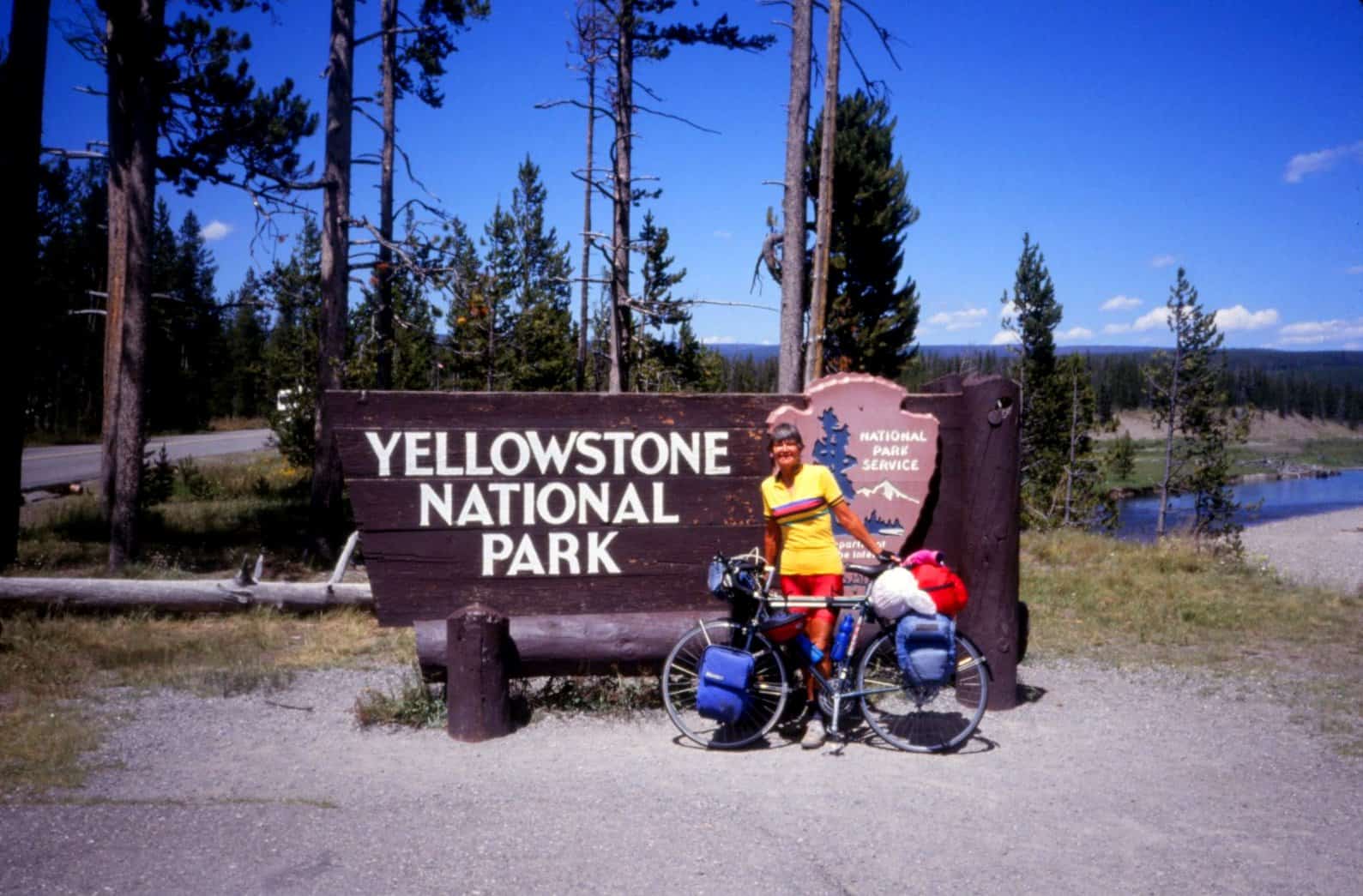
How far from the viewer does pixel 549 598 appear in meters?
6.87

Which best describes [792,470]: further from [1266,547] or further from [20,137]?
[1266,547]

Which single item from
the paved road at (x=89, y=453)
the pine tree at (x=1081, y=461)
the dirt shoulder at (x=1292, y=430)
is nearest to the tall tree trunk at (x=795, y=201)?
the paved road at (x=89, y=453)

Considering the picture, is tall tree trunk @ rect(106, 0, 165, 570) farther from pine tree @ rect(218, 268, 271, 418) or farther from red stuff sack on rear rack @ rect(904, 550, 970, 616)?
pine tree @ rect(218, 268, 271, 418)

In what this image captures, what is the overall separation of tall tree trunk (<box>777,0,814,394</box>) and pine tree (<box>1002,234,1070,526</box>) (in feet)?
77.0

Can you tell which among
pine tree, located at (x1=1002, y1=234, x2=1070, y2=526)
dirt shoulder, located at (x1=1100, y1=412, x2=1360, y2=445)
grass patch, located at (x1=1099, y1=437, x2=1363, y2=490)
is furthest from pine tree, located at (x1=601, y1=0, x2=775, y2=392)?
dirt shoulder, located at (x1=1100, y1=412, x2=1360, y2=445)

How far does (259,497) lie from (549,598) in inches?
665

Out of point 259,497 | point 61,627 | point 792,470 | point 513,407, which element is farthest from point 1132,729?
point 259,497

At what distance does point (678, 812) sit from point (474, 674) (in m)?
1.76

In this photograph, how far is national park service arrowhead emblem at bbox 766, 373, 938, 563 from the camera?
7031mm

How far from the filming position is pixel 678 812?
485 centimetres

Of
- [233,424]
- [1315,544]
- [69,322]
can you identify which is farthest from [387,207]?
[233,424]

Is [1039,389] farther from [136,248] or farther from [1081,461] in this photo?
[136,248]

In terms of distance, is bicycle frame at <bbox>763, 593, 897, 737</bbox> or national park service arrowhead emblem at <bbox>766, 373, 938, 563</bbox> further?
national park service arrowhead emblem at <bbox>766, 373, 938, 563</bbox>

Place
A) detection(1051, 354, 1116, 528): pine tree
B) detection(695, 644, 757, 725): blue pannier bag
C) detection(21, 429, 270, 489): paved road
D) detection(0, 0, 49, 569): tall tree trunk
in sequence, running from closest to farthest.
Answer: detection(695, 644, 757, 725): blue pannier bag < detection(0, 0, 49, 569): tall tree trunk < detection(21, 429, 270, 489): paved road < detection(1051, 354, 1116, 528): pine tree
